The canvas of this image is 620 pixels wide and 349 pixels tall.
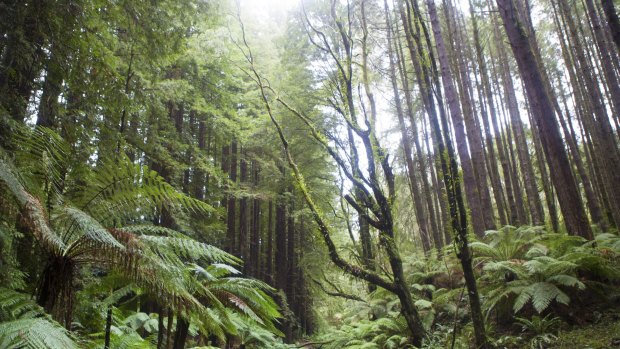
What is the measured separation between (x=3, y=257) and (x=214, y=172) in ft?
19.4

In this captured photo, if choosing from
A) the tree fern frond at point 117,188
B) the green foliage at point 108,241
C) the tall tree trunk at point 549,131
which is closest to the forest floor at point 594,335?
the tall tree trunk at point 549,131

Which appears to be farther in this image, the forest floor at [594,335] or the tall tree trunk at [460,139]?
the tall tree trunk at [460,139]

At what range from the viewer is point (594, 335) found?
13.5 feet

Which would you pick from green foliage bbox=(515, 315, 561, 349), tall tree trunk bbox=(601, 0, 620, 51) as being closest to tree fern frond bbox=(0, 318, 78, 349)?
green foliage bbox=(515, 315, 561, 349)

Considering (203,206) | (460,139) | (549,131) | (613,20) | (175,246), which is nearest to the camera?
(175,246)

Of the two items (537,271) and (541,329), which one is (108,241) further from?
(537,271)

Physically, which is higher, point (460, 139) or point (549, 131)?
point (460, 139)

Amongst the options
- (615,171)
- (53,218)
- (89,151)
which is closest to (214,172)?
(89,151)

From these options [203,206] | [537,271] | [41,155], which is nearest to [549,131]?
[537,271]

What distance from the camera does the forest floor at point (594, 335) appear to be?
12.6 feet

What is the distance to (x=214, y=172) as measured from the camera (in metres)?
9.23

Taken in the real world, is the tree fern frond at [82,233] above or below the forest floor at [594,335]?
above

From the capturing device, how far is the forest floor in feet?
12.6

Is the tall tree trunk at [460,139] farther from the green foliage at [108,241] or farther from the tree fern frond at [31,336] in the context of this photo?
the tree fern frond at [31,336]
